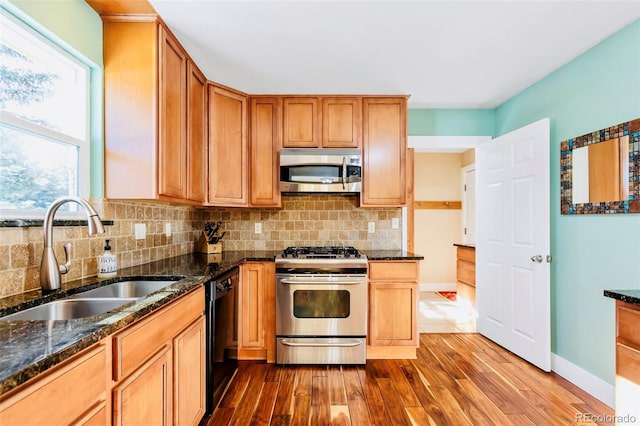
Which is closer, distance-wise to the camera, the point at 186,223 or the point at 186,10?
the point at 186,10

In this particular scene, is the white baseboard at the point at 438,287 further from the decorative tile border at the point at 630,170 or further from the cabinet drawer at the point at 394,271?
the decorative tile border at the point at 630,170

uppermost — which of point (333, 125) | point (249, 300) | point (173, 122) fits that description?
point (333, 125)

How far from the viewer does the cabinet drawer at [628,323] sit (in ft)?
4.50

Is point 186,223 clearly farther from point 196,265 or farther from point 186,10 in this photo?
point 186,10

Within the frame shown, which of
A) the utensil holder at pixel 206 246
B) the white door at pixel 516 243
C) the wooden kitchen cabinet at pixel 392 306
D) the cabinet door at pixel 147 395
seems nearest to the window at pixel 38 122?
the cabinet door at pixel 147 395

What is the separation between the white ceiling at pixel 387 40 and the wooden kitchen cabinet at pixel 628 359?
5.59ft

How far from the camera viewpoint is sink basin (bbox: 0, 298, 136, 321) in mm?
1244

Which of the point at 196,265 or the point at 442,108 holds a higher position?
the point at 442,108

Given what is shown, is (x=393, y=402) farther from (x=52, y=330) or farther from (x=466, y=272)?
(x=466, y=272)

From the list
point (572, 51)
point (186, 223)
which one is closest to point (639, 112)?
point (572, 51)

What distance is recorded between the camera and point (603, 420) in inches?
75.9

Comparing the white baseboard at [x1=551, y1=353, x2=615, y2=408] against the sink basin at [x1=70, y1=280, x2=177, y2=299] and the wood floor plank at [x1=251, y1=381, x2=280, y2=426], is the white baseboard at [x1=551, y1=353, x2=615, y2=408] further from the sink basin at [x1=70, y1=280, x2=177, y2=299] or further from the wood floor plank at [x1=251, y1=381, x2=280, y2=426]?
the sink basin at [x1=70, y1=280, x2=177, y2=299]

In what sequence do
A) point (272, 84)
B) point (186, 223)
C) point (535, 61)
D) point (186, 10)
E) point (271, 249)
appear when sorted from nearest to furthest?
point (186, 10)
point (535, 61)
point (272, 84)
point (186, 223)
point (271, 249)

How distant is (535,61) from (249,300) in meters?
3.04
